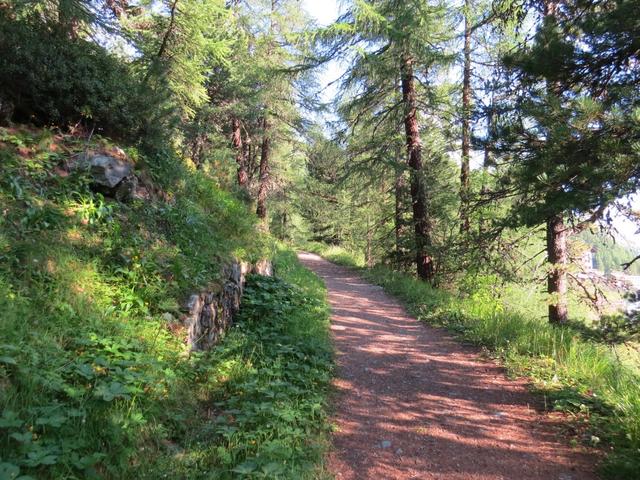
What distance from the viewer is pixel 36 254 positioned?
3.79 metres

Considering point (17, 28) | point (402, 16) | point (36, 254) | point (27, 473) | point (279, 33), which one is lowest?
point (27, 473)

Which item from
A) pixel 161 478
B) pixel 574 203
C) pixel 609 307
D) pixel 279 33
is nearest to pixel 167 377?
pixel 161 478

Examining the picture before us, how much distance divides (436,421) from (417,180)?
8800 mm

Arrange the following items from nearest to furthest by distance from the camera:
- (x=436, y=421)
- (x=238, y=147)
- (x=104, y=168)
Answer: (x=436, y=421), (x=104, y=168), (x=238, y=147)

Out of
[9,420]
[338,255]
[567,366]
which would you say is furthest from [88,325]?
[338,255]

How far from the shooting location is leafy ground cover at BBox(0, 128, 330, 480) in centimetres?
265

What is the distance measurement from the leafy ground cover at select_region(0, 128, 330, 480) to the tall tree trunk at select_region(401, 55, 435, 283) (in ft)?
22.2

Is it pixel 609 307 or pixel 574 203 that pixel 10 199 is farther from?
pixel 609 307

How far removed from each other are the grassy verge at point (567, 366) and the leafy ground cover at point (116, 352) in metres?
2.69

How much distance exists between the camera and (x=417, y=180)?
12.0 m

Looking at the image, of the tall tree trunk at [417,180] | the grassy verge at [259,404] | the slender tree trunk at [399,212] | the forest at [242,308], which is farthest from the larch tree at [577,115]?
the slender tree trunk at [399,212]

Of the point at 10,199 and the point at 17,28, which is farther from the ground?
the point at 17,28

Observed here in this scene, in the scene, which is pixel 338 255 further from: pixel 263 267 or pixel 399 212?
pixel 263 267

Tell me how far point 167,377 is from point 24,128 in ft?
12.9
